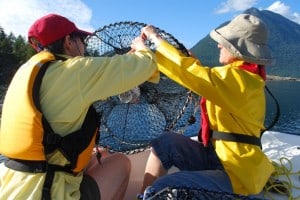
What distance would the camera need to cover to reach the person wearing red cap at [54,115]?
220cm

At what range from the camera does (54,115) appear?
2238mm

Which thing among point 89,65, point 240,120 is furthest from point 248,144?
point 89,65

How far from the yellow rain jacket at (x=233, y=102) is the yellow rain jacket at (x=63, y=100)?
32 centimetres

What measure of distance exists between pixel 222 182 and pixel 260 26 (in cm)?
101

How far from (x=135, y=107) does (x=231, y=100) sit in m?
1.18

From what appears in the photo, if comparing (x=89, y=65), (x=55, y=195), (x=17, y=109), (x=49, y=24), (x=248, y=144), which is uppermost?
(x=49, y=24)

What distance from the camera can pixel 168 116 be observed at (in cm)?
341

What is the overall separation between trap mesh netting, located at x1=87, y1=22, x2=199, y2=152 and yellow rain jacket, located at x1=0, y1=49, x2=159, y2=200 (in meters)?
0.91

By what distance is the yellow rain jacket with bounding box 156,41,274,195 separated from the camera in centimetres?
247

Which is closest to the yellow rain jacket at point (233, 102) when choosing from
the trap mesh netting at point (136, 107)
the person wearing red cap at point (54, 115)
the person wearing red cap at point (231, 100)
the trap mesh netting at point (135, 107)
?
the person wearing red cap at point (231, 100)

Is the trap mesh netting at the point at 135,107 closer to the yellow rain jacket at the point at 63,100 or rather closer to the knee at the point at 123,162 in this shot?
the knee at the point at 123,162

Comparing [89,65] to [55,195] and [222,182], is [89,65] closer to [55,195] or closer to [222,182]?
[55,195]

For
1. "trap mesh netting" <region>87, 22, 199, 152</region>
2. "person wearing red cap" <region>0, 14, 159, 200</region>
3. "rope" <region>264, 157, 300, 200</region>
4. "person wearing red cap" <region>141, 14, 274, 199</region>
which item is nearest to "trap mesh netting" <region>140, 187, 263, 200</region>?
"person wearing red cap" <region>141, 14, 274, 199</region>

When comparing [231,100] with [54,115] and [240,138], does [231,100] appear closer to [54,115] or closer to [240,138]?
[240,138]
